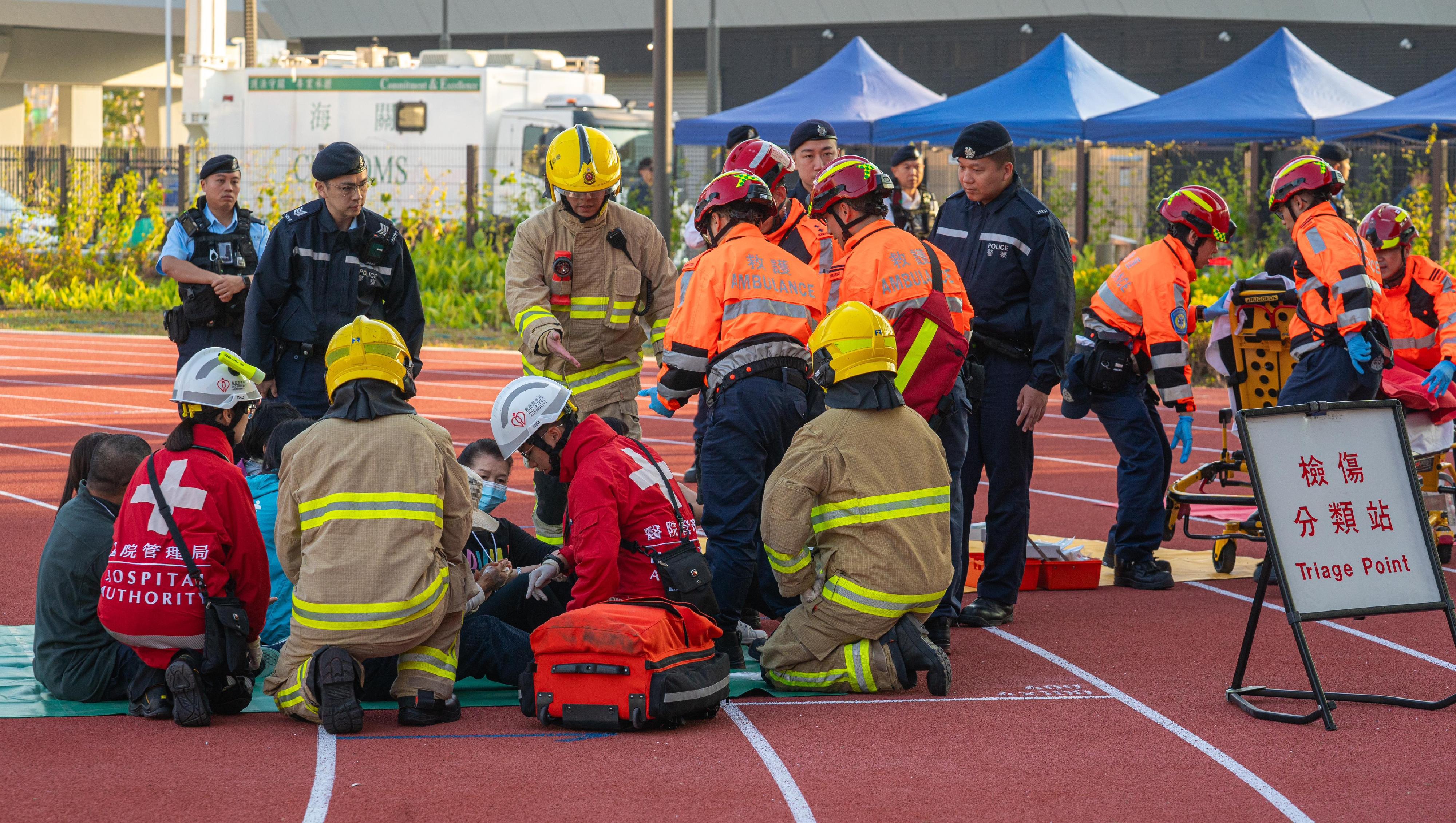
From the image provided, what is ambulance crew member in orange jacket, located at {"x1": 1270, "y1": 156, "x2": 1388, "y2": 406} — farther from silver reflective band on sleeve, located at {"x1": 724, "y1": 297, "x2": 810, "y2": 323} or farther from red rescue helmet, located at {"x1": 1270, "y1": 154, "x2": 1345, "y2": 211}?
silver reflective band on sleeve, located at {"x1": 724, "y1": 297, "x2": 810, "y2": 323}

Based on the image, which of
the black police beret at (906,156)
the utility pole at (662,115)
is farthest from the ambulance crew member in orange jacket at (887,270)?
the utility pole at (662,115)

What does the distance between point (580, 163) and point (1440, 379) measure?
15.9ft

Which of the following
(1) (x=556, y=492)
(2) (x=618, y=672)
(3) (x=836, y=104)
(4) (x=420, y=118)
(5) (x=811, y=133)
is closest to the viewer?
Answer: (2) (x=618, y=672)

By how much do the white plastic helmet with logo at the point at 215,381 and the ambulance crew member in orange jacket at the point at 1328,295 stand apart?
5120mm

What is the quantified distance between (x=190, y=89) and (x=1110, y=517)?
68.1 feet

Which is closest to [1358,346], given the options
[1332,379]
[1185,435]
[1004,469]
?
[1332,379]

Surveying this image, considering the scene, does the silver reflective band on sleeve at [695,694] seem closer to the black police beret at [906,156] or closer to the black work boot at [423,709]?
the black work boot at [423,709]

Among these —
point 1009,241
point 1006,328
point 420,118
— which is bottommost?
point 1006,328

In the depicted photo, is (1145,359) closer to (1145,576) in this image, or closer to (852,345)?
(1145,576)

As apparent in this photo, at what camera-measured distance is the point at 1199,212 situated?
8.01m

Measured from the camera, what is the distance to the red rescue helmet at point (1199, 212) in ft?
26.3

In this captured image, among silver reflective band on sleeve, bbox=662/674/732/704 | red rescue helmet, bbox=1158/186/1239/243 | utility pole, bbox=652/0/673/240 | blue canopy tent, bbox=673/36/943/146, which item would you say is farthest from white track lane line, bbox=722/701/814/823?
blue canopy tent, bbox=673/36/943/146

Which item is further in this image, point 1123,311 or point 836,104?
point 836,104

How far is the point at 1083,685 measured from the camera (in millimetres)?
6266
